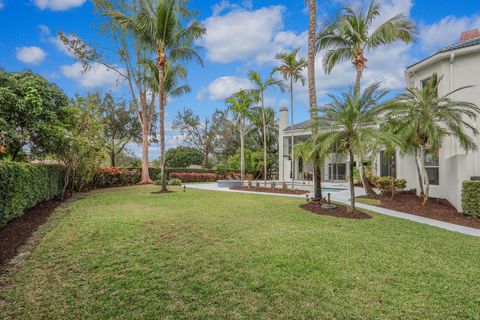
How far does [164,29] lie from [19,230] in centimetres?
1088

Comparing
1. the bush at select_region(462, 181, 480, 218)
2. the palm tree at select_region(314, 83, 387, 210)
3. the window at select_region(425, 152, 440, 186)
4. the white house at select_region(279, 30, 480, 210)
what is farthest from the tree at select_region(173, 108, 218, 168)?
the bush at select_region(462, 181, 480, 218)

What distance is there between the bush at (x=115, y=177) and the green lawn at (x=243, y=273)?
1172cm

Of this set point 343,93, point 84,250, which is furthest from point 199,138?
point 84,250

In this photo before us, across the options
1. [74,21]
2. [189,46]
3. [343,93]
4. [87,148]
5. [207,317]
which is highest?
[74,21]

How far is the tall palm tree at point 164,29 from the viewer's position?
1293 cm

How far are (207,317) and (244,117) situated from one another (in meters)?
16.4

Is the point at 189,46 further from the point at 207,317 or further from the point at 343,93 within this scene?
the point at 207,317

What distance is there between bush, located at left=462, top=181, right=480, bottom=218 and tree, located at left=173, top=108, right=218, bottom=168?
1322 inches

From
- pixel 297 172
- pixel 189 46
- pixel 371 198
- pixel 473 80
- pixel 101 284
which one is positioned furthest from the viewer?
pixel 297 172

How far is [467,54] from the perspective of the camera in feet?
36.1

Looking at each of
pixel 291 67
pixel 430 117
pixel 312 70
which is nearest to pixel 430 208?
pixel 430 117

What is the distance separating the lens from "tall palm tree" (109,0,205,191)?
12930 millimetres

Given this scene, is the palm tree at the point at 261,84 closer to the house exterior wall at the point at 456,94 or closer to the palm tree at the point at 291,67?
the palm tree at the point at 291,67

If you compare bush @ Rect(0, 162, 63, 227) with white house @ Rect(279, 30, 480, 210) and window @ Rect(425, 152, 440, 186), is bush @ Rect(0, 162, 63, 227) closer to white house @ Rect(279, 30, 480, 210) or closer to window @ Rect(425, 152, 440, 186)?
white house @ Rect(279, 30, 480, 210)
